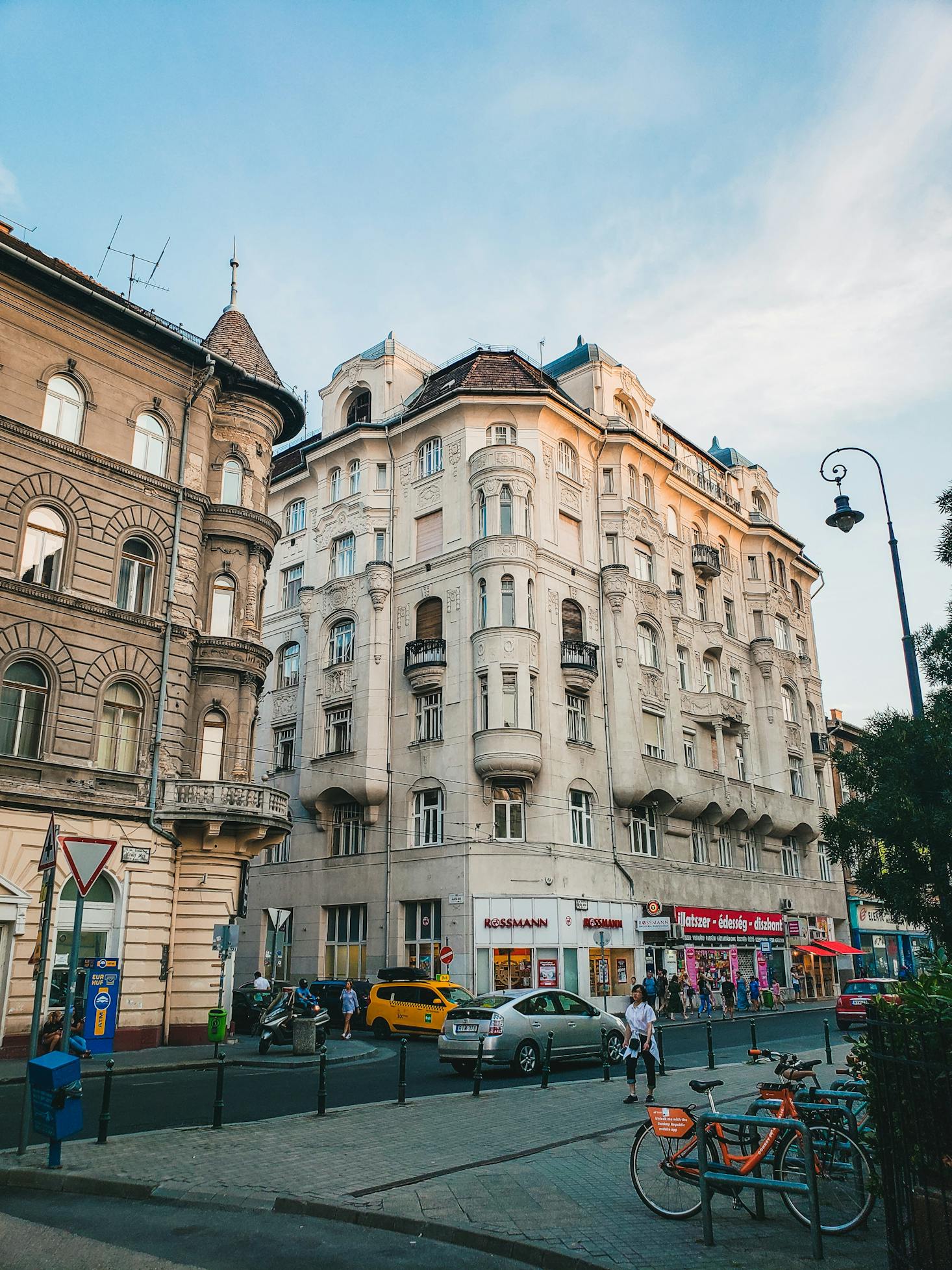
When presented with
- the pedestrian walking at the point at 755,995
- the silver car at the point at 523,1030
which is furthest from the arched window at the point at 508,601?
the pedestrian walking at the point at 755,995

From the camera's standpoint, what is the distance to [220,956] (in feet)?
83.8

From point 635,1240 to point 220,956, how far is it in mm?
20040

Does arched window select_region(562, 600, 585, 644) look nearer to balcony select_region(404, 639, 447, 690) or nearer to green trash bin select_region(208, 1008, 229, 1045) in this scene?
balcony select_region(404, 639, 447, 690)

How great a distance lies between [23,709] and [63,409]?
7.81 meters

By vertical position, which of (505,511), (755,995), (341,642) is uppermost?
(505,511)

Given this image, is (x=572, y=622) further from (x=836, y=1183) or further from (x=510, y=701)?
(x=836, y=1183)

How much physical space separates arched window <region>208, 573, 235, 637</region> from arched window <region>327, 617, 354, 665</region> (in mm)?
13627

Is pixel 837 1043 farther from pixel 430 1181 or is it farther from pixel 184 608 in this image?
pixel 184 608

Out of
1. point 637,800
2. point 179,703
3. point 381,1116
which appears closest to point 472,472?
point 637,800

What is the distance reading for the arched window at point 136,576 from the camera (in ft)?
84.9

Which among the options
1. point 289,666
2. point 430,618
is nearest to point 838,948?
point 430,618

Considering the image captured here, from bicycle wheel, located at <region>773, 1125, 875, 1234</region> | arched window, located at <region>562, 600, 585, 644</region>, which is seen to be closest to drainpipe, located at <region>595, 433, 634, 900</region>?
arched window, located at <region>562, 600, 585, 644</region>

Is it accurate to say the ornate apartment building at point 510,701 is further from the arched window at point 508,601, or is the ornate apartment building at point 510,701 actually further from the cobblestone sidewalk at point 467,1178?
the cobblestone sidewalk at point 467,1178

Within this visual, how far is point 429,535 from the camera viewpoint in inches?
1657
